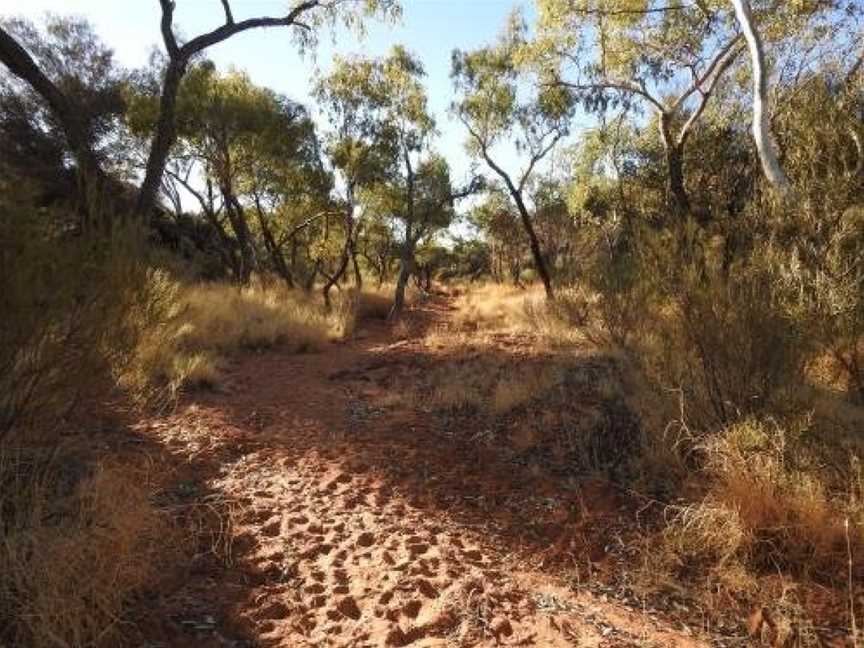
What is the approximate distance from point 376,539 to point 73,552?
167cm

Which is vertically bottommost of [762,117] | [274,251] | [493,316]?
[493,316]

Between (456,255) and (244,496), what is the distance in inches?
1604

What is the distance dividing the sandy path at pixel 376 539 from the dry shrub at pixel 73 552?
10.0 inches

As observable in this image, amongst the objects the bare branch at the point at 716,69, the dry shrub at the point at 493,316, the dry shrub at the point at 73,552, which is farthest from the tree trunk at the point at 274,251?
the dry shrub at the point at 73,552

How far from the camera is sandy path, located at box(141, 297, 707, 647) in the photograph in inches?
121

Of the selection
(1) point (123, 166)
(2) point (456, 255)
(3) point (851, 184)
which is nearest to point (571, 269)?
(3) point (851, 184)

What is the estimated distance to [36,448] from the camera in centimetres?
369

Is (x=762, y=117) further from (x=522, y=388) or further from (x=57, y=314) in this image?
(x=57, y=314)

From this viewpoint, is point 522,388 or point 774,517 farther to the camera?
point 522,388

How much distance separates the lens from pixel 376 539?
13.0 ft

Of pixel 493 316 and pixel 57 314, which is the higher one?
pixel 57 314

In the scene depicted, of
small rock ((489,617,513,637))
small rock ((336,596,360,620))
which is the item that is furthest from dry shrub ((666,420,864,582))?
small rock ((336,596,360,620))

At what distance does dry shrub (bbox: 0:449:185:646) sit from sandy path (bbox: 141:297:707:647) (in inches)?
10.0

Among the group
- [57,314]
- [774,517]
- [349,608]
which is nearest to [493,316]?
[774,517]
